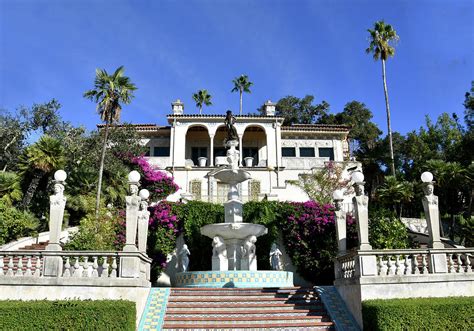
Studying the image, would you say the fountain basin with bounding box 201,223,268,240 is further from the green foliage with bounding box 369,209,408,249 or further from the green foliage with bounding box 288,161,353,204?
the green foliage with bounding box 288,161,353,204

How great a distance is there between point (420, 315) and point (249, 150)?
32456 mm

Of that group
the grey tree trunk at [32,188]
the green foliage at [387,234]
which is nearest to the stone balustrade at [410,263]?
the green foliage at [387,234]

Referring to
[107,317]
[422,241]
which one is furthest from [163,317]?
[422,241]

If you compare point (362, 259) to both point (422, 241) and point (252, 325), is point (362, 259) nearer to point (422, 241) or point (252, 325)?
point (252, 325)

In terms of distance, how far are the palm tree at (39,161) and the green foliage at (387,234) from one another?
17475 mm

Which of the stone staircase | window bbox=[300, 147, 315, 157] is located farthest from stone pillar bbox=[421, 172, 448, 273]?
window bbox=[300, 147, 315, 157]

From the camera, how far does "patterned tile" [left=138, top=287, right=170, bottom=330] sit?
38.7 feet

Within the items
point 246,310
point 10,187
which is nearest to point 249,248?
point 246,310

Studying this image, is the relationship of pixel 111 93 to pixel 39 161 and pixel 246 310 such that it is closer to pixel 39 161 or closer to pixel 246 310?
pixel 39 161

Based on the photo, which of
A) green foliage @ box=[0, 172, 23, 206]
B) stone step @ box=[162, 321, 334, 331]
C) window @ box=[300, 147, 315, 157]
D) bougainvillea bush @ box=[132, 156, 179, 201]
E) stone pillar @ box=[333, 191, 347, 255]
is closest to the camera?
stone step @ box=[162, 321, 334, 331]

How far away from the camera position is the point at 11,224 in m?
19.8

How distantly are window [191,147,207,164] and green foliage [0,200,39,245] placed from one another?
22.1m

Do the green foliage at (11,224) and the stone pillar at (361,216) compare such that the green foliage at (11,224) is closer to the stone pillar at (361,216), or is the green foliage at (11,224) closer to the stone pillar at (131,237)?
the stone pillar at (131,237)

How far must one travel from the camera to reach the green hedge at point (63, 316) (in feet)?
33.4
